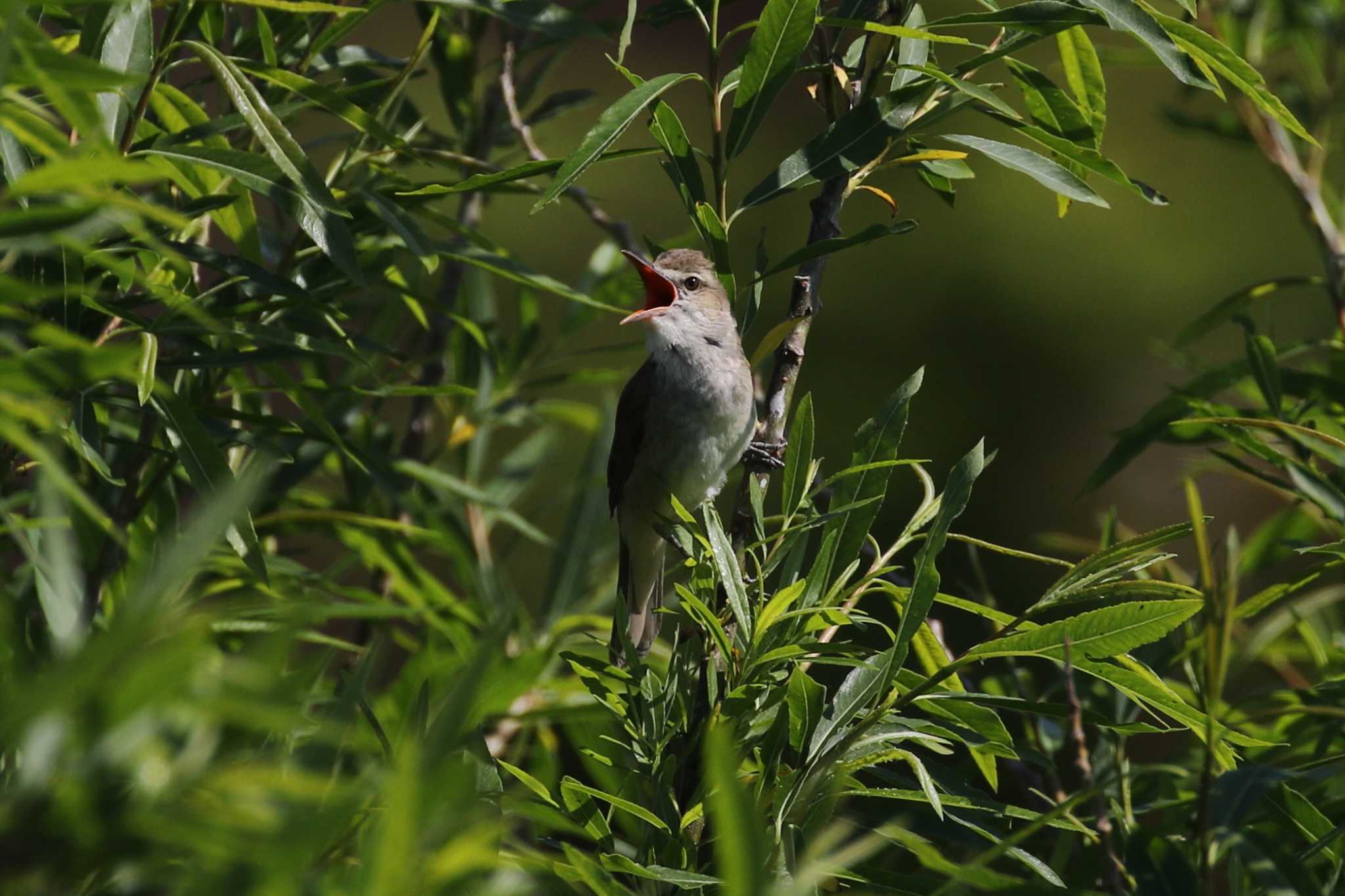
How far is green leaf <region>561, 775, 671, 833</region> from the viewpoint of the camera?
1.22 metres

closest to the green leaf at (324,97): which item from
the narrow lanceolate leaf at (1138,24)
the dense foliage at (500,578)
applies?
the dense foliage at (500,578)

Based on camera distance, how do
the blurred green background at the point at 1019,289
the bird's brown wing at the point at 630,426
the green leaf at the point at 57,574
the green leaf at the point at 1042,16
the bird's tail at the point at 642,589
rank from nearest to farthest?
the green leaf at the point at 57,574
the green leaf at the point at 1042,16
the bird's tail at the point at 642,589
the bird's brown wing at the point at 630,426
the blurred green background at the point at 1019,289

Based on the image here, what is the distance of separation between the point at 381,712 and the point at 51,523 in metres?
1.15

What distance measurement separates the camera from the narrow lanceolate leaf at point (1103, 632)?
4.23 ft

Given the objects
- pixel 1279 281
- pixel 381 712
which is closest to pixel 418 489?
pixel 381 712

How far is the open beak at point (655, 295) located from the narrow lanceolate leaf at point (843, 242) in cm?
169

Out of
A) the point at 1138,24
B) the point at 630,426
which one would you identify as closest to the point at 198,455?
the point at 1138,24

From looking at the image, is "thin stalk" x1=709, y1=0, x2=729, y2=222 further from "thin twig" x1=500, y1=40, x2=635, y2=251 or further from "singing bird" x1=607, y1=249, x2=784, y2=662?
"singing bird" x1=607, y1=249, x2=784, y2=662

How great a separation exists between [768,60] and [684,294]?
2006mm

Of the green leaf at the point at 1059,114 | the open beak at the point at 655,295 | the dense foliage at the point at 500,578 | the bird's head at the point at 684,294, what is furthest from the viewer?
the bird's head at the point at 684,294

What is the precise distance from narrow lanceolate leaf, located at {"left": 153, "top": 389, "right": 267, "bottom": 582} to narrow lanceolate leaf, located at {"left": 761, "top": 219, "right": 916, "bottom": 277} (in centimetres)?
71

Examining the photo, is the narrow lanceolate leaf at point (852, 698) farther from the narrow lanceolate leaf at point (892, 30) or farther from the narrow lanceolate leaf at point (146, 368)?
the narrow lanceolate leaf at point (146, 368)

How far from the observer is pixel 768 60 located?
1.51 metres

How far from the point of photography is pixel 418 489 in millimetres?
2506
